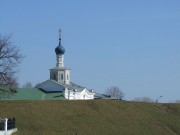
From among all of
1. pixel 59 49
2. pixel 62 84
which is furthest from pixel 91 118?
pixel 59 49

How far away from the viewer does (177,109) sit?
55688 millimetres

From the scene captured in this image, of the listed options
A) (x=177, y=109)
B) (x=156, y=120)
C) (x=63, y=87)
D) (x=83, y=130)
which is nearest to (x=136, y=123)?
(x=156, y=120)

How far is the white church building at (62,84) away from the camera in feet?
293

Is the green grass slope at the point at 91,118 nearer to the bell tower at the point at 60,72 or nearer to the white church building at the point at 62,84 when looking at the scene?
the white church building at the point at 62,84

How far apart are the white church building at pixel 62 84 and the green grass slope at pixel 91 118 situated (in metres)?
35.1

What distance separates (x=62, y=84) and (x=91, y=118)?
150 feet

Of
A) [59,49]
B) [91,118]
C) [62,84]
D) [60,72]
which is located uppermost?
[59,49]

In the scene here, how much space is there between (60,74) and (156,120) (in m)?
47.2

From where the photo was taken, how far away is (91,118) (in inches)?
1794

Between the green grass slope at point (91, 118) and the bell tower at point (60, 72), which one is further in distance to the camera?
the bell tower at point (60, 72)

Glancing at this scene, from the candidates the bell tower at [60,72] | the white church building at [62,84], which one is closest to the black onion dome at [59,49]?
the white church building at [62,84]

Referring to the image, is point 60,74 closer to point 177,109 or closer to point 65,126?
point 177,109

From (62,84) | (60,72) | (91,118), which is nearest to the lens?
(91,118)

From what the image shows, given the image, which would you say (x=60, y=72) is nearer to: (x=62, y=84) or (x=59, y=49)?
(x=62, y=84)
